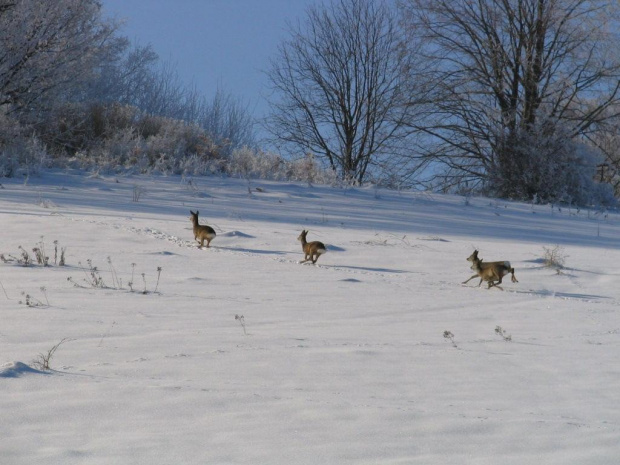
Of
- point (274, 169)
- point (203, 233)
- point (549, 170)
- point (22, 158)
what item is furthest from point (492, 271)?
point (549, 170)

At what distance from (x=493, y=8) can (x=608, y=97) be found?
374 centimetres

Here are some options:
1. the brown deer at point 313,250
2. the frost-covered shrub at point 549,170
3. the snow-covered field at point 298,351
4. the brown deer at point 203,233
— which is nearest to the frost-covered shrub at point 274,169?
the frost-covered shrub at point 549,170

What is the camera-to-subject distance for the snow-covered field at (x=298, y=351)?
2857mm

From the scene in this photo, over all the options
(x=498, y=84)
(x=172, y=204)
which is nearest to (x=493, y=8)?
(x=498, y=84)

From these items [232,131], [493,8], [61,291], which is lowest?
[61,291]

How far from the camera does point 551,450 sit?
2.87 meters

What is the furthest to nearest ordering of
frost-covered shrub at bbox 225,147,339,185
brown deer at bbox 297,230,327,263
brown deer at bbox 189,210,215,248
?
1. frost-covered shrub at bbox 225,147,339,185
2. brown deer at bbox 189,210,215,248
3. brown deer at bbox 297,230,327,263

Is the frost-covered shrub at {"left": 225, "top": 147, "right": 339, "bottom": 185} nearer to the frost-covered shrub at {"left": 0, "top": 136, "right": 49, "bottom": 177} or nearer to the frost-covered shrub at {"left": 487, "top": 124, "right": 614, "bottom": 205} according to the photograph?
the frost-covered shrub at {"left": 0, "top": 136, "right": 49, "bottom": 177}

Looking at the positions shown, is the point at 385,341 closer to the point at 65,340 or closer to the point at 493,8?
the point at 65,340

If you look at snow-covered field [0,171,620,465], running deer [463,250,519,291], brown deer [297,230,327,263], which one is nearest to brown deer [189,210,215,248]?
snow-covered field [0,171,620,465]

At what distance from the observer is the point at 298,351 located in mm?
4270

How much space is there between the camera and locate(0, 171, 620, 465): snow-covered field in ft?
9.37

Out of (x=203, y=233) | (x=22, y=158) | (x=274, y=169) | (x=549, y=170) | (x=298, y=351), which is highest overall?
(x=549, y=170)

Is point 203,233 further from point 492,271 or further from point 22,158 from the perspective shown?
point 22,158
